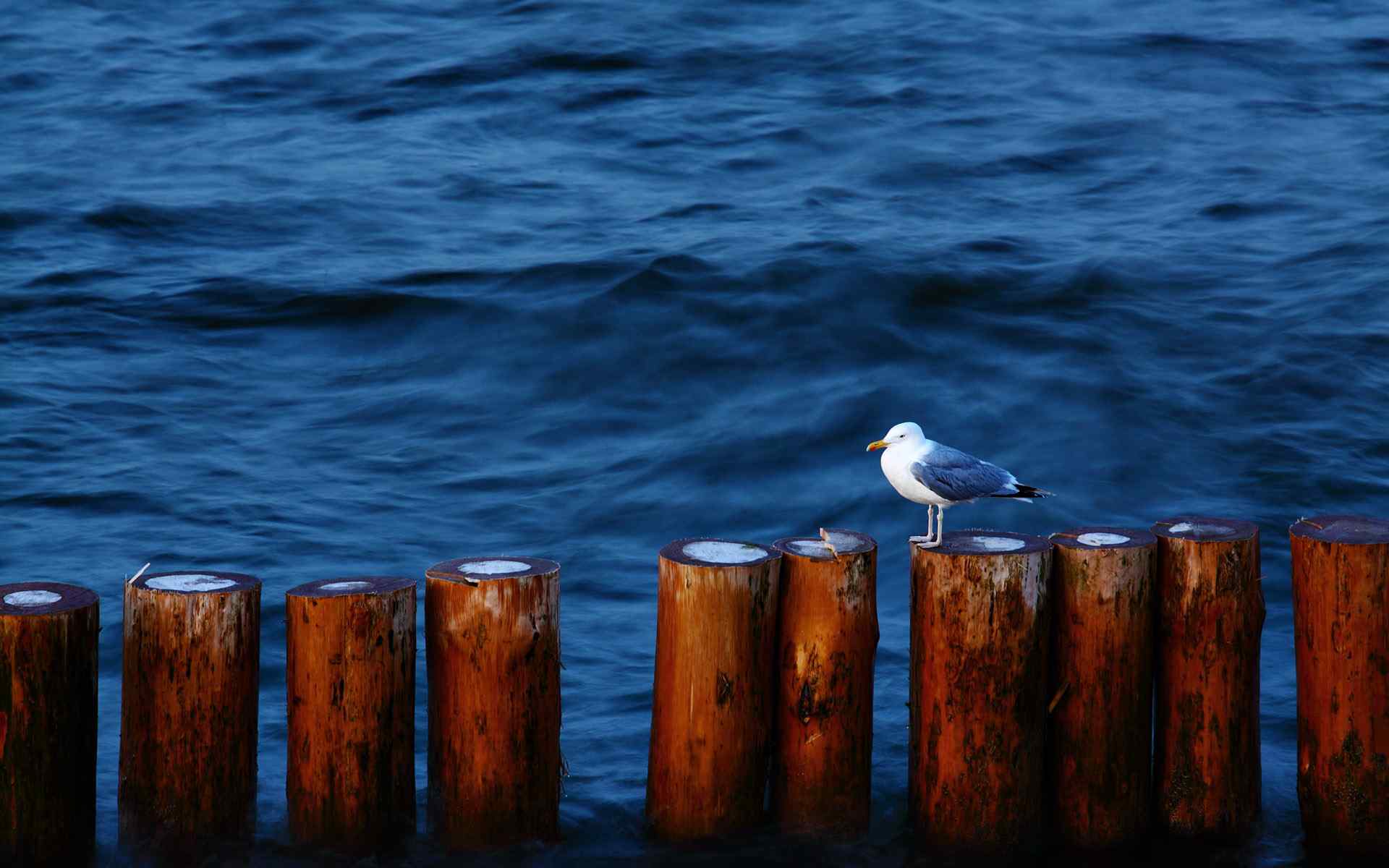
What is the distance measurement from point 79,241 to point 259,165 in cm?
275

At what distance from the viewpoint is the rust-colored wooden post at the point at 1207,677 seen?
5746mm

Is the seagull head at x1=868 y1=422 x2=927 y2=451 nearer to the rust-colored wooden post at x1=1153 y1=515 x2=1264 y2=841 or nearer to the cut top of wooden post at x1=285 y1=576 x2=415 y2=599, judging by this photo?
the rust-colored wooden post at x1=1153 y1=515 x2=1264 y2=841

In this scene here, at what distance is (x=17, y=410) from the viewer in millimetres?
12930

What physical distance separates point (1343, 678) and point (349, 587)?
12.1 feet

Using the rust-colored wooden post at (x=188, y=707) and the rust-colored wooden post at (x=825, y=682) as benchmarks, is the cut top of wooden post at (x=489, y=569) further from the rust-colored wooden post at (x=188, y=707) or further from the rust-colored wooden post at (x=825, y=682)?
the rust-colored wooden post at (x=825, y=682)

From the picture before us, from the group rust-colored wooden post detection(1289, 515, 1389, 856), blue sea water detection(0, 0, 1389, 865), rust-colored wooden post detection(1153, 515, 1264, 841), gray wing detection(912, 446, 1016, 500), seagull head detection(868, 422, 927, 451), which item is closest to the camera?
rust-colored wooden post detection(1289, 515, 1389, 856)

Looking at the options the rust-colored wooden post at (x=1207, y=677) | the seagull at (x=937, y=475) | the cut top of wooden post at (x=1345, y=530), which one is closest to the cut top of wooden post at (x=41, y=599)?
the seagull at (x=937, y=475)

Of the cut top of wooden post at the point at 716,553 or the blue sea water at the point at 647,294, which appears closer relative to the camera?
the cut top of wooden post at the point at 716,553

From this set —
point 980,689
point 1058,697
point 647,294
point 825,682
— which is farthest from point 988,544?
point 647,294

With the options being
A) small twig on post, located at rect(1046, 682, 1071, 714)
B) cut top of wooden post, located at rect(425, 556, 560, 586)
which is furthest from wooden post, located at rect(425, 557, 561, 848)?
small twig on post, located at rect(1046, 682, 1071, 714)

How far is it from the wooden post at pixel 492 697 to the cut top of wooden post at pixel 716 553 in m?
0.46

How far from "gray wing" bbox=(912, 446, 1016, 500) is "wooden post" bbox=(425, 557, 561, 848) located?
1507 millimetres

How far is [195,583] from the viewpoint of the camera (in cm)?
553

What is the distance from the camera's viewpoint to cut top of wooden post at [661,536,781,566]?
5562 millimetres
